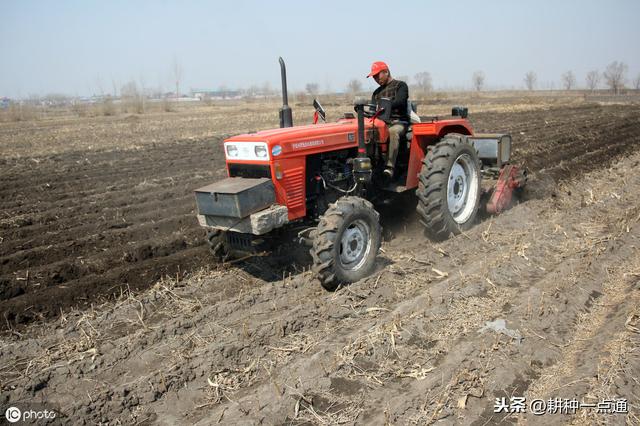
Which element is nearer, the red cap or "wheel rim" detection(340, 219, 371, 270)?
"wheel rim" detection(340, 219, 371, 270)

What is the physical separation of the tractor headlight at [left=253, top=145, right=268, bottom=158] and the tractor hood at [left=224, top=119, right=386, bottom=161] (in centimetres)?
5

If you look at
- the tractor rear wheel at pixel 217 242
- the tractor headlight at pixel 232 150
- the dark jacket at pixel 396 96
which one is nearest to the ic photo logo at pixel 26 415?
the tractor rear wheel at pixel 217 242

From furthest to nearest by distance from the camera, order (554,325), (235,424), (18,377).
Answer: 1. (554,325)
2. (18,377)
3. (235,424)

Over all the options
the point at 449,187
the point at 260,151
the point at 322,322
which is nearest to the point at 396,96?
the point at 449,187

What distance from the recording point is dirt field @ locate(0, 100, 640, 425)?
3000 mm

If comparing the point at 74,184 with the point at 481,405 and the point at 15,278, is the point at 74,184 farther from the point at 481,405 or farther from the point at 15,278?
the point at 481,405

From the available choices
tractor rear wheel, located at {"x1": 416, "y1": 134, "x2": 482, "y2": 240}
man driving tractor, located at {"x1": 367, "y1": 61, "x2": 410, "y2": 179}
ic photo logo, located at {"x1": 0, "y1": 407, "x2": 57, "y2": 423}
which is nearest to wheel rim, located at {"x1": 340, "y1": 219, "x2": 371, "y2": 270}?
tractor rear wheel, located at {"x1": 416, "y1": 134, "x2": 482, "y2": 240}

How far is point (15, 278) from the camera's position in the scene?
5.18 metres

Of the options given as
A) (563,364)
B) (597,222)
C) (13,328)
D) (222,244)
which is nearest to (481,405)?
(563,364)

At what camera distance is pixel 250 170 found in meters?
4.79

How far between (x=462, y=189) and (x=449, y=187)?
39 cm

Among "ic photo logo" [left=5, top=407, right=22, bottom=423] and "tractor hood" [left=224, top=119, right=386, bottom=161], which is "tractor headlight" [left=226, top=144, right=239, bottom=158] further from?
"ic photo logo" [left=5, top=407, right=22, bottom=423]

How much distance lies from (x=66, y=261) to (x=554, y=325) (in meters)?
5.05

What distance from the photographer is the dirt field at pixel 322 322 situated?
3000 mm
